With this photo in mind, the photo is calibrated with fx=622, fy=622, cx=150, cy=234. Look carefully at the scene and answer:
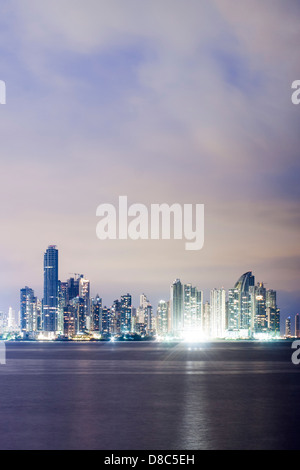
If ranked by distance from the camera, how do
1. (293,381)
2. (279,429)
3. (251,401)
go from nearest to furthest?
(279,429)
(251,401)
(293,381)

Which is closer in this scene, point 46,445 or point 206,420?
point 46,445

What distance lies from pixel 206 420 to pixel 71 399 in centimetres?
1733

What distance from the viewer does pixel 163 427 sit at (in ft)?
131

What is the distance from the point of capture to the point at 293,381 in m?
82.0

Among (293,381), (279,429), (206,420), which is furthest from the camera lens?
(293,381)

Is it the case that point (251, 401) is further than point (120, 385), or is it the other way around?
point (120, 385)

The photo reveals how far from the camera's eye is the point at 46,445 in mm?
33469
